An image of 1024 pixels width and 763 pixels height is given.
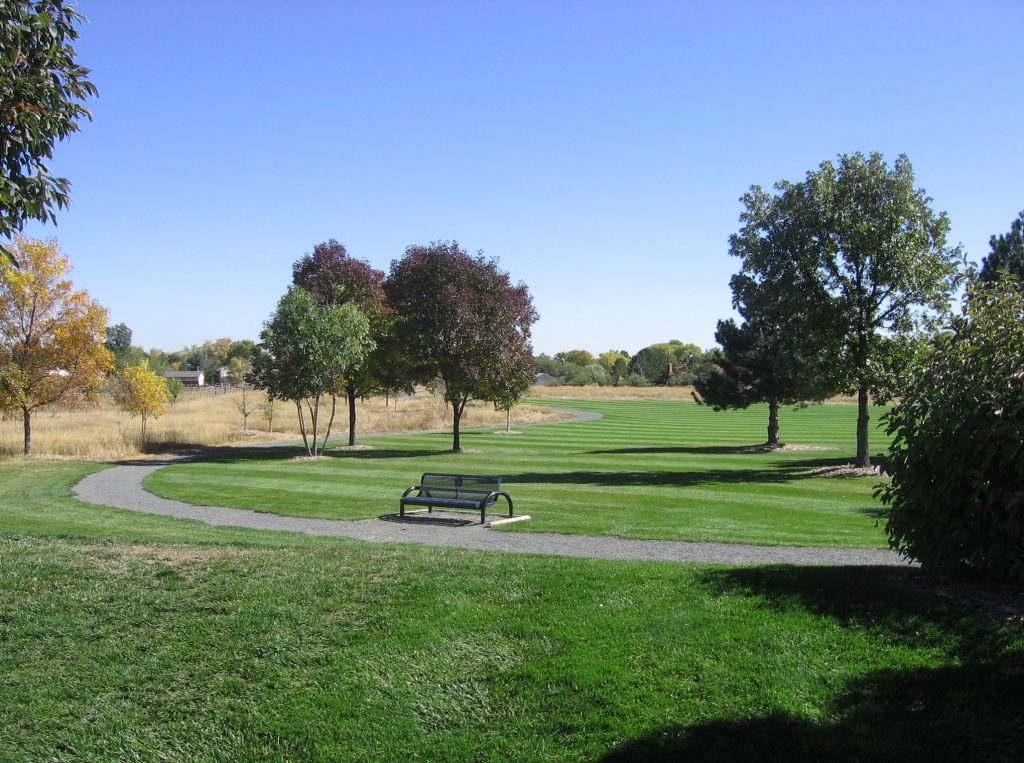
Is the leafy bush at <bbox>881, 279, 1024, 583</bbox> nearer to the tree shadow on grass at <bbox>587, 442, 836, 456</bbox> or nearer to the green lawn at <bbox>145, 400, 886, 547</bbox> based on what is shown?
the green lawn at <bbox>145, 400, 886, 547</bbox>

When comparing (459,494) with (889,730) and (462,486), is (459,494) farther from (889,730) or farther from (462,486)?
(889,730)

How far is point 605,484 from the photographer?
75.6 feet

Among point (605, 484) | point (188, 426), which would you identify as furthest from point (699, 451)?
point (188, 426)

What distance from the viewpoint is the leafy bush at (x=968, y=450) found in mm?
6203

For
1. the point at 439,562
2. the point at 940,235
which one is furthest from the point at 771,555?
the point at 940,235

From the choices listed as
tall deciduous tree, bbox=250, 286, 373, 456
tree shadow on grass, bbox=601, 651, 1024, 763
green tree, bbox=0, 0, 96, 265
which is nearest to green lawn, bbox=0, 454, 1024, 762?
tree shadow on grass, bbox=601, 651, 1024, 763

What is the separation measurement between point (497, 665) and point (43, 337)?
1233 inches

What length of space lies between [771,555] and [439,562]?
560 cm

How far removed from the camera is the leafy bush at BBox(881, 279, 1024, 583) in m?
6.20

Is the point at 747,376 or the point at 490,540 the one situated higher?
the point at 747,376

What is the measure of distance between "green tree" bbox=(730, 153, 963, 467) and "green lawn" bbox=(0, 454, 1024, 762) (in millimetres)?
18297

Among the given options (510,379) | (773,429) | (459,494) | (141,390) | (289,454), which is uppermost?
(510,379)

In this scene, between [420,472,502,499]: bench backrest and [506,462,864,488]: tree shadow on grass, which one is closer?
[420,472,502,499]: bench backrest

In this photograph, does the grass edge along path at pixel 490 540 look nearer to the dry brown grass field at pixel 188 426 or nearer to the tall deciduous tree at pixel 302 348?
the tall deciduous tree at pixel 302 348
